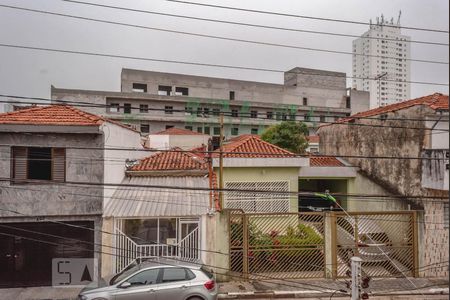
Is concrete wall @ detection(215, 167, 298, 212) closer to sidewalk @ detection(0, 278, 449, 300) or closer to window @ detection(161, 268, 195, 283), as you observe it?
sidewalk @ detection(0, 278, 449, 300)

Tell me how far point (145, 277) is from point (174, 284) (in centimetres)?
82

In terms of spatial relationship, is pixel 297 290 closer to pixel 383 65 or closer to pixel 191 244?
pixel 191 244

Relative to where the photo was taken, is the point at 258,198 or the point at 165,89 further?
the point at 165,89

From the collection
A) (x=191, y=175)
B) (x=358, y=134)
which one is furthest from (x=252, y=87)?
(x=191, y=175)

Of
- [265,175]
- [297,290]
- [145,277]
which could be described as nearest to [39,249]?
[145,277]

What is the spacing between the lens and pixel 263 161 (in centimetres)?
1577

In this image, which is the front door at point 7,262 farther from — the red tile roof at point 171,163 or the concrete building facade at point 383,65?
the concrete building facade at point 383,65

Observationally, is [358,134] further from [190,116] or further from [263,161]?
[190,116]

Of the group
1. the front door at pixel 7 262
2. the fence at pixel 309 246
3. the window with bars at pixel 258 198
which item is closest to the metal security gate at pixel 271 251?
the fence at pixel 309 246

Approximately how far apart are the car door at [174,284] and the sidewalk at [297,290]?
2.11m

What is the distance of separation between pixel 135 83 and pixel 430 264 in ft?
145

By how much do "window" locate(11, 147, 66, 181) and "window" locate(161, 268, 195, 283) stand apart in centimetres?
500

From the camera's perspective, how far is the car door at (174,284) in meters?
9.98

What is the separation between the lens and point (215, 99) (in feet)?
174
